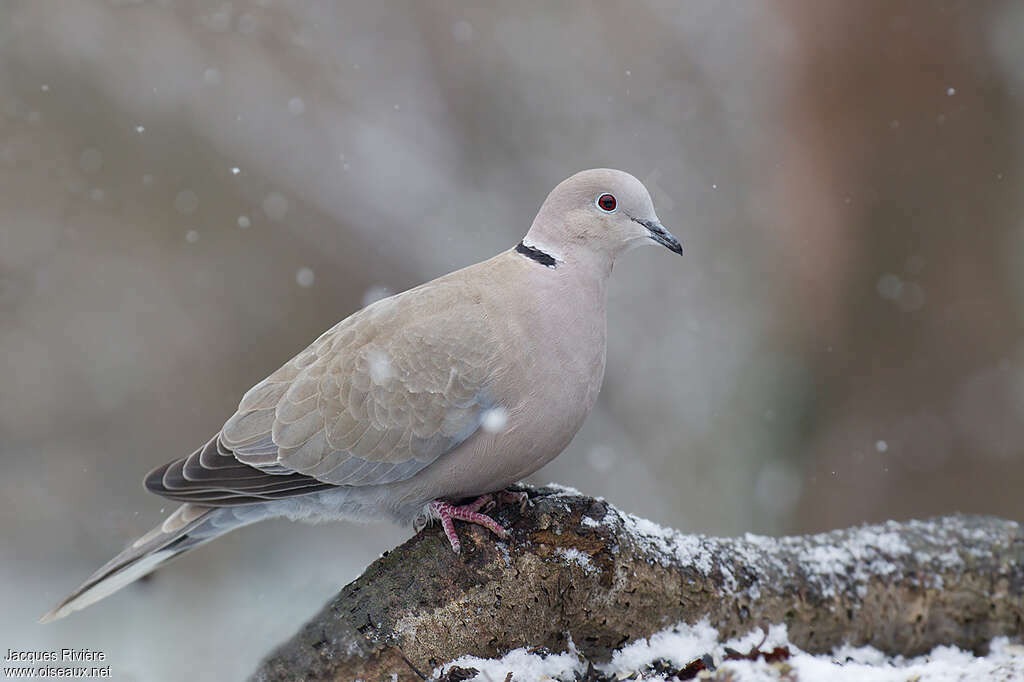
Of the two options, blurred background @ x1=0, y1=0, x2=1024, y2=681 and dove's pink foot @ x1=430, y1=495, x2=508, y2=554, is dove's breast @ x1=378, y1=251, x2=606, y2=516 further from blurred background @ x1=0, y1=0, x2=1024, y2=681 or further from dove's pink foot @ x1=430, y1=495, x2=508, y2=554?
blurred background @ x1=0, y1=0, x2=1024, y2=681

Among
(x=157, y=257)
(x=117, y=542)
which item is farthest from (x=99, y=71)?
(x=117, y=542)

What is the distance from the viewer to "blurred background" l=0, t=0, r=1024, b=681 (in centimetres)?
612

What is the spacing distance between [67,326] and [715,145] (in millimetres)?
4676

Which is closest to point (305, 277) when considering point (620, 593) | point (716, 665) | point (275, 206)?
point (275, 206)

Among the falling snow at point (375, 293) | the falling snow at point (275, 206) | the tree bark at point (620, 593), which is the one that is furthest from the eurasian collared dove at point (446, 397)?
the falling snow at point (275, 206)

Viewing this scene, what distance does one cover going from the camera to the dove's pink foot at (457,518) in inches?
103

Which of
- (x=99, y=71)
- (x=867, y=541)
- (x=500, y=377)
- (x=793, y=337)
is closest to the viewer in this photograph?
(x=500, y=377)

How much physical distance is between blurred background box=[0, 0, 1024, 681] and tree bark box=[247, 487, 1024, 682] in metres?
3.29

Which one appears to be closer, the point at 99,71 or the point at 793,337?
the point at 99,71

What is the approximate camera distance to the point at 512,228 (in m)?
6.31

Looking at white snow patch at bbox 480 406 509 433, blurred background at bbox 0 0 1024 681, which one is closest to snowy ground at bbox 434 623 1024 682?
white snow patch at bbox 480 406 509 433

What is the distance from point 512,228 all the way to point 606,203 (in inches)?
146

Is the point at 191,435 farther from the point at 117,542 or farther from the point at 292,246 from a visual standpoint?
the point at 292,246

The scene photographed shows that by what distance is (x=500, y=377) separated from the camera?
2557mm
